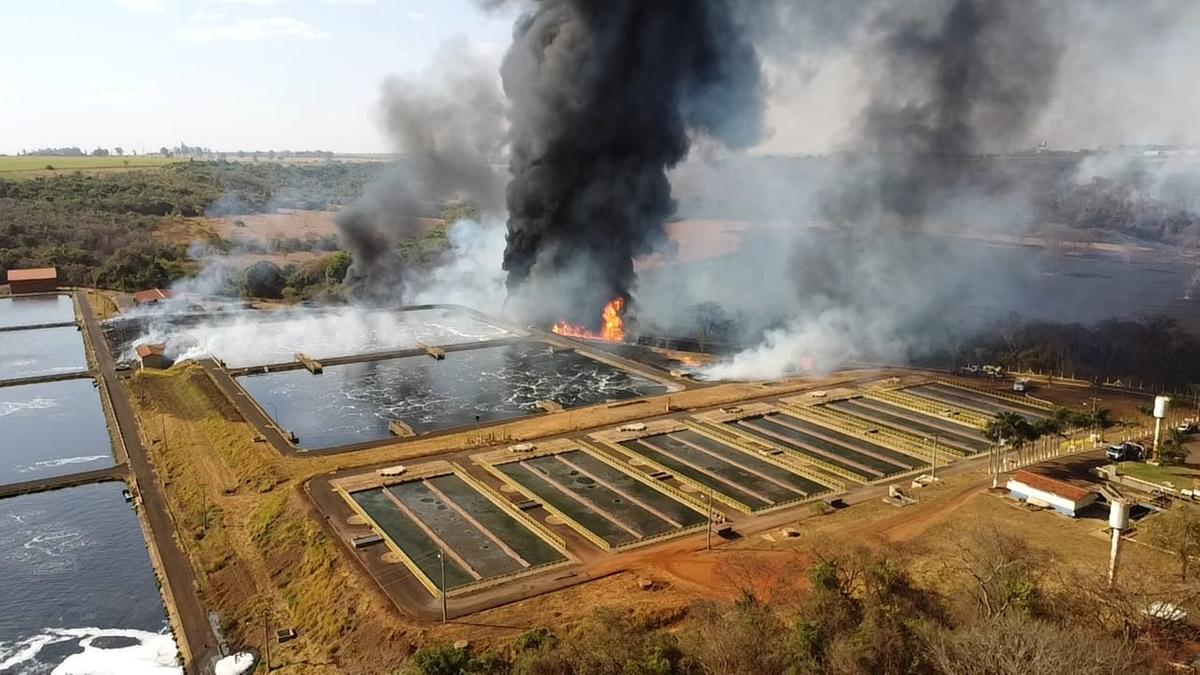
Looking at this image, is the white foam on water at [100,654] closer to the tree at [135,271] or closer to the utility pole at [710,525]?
the utility pole at [710,525]

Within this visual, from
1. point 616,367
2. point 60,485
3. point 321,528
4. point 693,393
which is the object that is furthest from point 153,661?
point 616,367

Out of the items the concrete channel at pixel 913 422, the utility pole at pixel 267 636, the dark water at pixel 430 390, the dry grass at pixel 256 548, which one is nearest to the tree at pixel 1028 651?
the dry grass at pixel 256 548

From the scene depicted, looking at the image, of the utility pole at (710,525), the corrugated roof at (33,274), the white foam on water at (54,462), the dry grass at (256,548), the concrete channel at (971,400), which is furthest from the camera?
the corrugated roof at (33,274)

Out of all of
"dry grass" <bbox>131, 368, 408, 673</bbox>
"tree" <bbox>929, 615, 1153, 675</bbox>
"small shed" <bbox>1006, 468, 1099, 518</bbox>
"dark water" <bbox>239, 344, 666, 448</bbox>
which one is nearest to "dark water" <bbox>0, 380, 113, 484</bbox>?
"dry grass" <bbox>131, 368, 408, 673</bbox>

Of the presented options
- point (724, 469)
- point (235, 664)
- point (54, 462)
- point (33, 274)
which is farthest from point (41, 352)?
point (724, 469)

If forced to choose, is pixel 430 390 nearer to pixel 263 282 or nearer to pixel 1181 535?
pixel 1181 535

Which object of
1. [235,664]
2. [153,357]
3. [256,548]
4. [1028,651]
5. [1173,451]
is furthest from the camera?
[153,357]

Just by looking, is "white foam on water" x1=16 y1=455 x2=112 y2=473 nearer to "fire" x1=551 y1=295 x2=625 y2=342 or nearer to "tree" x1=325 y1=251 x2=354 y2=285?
"fire" x1=551 y1=295 x2=625 y2=342
